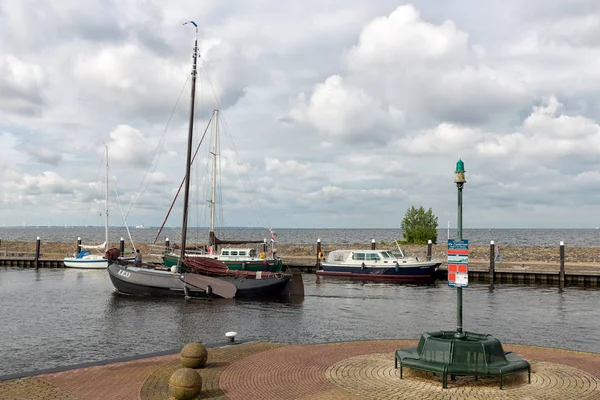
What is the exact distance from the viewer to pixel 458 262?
12508 millimetres

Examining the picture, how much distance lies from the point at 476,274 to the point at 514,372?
3670 cm

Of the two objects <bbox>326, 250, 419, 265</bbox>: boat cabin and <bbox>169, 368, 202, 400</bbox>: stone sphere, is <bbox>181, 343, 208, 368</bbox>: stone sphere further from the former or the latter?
<bbox>326, 250, 419, 265</bbox>: boat cabin

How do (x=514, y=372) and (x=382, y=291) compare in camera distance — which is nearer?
(x=514, y=372)

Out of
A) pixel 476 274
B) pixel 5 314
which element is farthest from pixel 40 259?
pixel 476 274

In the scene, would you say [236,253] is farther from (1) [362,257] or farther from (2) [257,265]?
(1) [362,257]

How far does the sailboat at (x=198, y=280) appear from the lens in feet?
112

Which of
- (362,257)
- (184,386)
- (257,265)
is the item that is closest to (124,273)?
(257,265)

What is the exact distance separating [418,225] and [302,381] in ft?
200

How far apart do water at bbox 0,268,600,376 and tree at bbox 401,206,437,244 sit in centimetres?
2820

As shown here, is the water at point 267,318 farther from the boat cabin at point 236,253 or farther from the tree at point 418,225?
the tree at point 418,225

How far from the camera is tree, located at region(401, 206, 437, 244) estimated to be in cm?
6919

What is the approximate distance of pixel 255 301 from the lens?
33250 mm

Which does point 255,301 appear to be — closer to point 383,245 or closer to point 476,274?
point 476,274

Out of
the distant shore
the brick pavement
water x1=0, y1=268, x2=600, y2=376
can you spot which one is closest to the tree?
the distant shore
